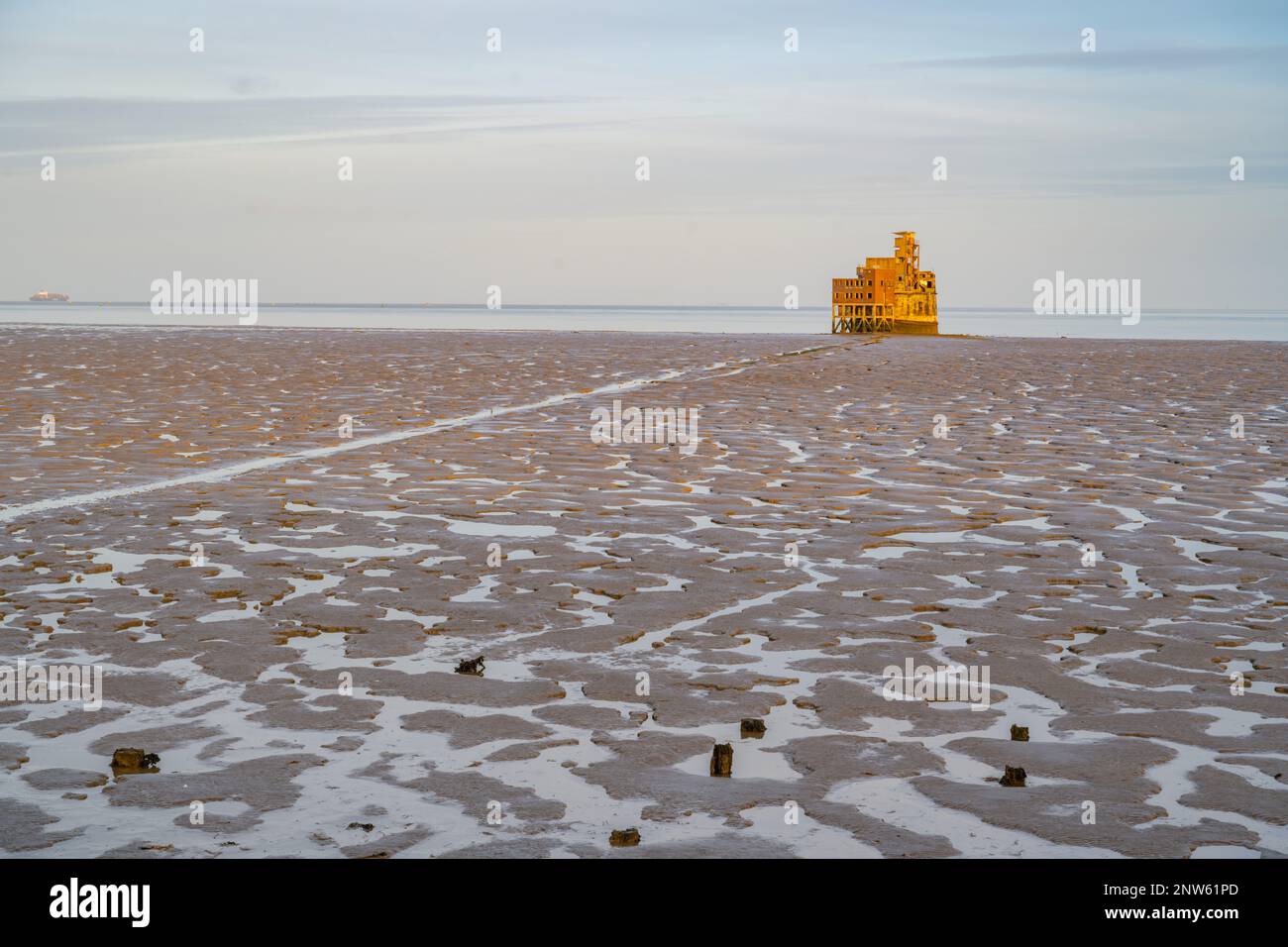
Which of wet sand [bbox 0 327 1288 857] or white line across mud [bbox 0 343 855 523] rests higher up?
white line across mud [bbox 0 343 855 523]

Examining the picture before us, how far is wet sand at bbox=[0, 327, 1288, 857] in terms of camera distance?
407 centimetres

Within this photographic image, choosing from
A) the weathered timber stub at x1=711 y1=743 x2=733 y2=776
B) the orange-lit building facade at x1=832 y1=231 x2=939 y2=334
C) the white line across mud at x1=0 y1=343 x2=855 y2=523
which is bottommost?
the weathered timber stub at x1=711 y1=743 x2=733 y2=776

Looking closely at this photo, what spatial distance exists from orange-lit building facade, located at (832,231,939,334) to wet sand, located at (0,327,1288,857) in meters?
51.2

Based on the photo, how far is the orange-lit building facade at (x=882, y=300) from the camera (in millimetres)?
65312

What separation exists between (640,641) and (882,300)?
6150 cm

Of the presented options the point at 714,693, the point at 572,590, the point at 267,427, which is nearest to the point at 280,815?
the point at 714,693

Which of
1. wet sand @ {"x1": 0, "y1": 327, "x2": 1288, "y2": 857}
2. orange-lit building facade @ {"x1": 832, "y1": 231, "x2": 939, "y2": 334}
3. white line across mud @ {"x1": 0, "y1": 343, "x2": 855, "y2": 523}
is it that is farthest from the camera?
orange-lit building facade @ {"x1": 832, "y1": 231, "x2": 939, "y2": 334}

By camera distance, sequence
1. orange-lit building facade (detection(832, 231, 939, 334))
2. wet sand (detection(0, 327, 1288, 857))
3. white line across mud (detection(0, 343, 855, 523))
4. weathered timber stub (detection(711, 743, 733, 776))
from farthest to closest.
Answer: orange-lit building facade (detection(832, 231, 939, 334))
white line across mud (detection(0, 343, 855, 523))
weathered timber stub (detection(711, 743, 733, 776))
wet sand (detection(0, 327, 1288, 857))

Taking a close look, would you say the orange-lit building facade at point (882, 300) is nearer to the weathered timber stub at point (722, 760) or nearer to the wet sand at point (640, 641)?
the wet sand at point (640, 641)

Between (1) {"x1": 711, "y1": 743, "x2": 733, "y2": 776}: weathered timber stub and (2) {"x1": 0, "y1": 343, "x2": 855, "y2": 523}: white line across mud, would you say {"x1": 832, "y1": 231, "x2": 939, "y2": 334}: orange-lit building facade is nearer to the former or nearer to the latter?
(2) {"x1": 0, "y1": 343, "x2": 855, "y2": 523}: white line across mud

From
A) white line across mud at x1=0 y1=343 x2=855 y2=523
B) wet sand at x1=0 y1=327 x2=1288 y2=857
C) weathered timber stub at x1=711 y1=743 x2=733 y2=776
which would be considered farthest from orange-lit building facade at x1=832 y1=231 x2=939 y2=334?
weathered timber stub at x1=711 y1=743 x2=733 y2=776

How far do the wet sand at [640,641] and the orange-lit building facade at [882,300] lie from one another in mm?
51226

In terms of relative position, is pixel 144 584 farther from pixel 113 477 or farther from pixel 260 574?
pixel 113 477
